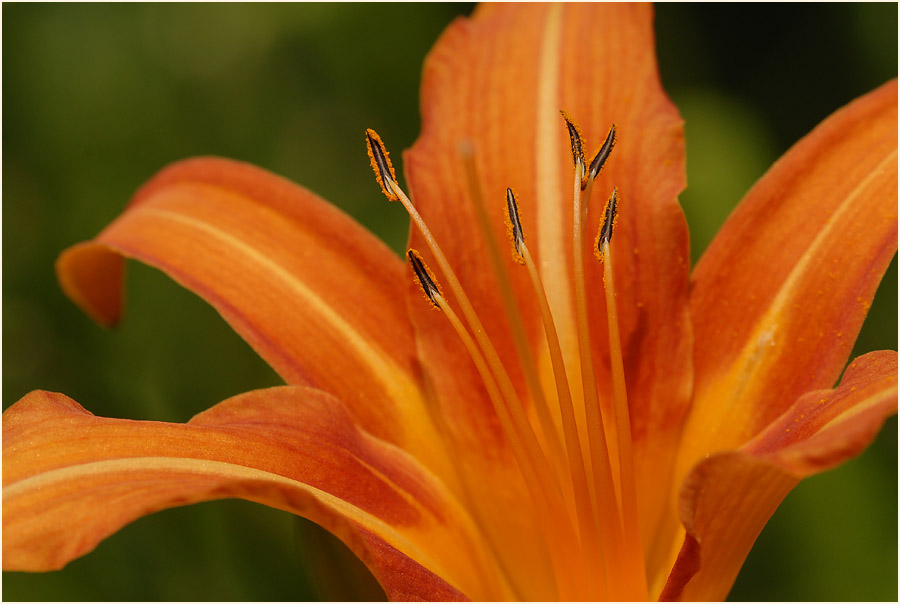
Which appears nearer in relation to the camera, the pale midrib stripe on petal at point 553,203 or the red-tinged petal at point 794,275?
the red-tinged petal at point 794,275

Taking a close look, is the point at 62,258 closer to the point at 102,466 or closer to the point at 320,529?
the point at 102,466

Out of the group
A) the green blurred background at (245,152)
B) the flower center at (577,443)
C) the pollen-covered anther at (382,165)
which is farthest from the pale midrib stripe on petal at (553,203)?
the green blurred background at (245,152)

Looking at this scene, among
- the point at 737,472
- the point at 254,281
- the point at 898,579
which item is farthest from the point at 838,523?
the point at 254,281

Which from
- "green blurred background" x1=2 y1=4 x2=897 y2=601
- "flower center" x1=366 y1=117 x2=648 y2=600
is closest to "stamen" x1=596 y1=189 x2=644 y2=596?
"flower center" x1=366 y1=117 x2=648 y2=600

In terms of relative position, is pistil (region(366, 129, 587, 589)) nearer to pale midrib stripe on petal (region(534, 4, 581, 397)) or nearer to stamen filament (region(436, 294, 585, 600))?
stamen filament (region(436, 294, 585, 600))

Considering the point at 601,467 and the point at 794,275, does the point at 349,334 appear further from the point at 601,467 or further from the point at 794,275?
the point at 794,275

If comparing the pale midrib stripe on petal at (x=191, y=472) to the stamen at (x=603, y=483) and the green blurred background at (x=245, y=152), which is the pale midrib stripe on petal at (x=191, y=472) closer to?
the stamen at (x=603, y=483)

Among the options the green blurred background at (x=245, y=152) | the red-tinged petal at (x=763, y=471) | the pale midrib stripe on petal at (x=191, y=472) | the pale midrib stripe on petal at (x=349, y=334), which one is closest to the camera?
the red-tinged petal at (x=763, y=471)
